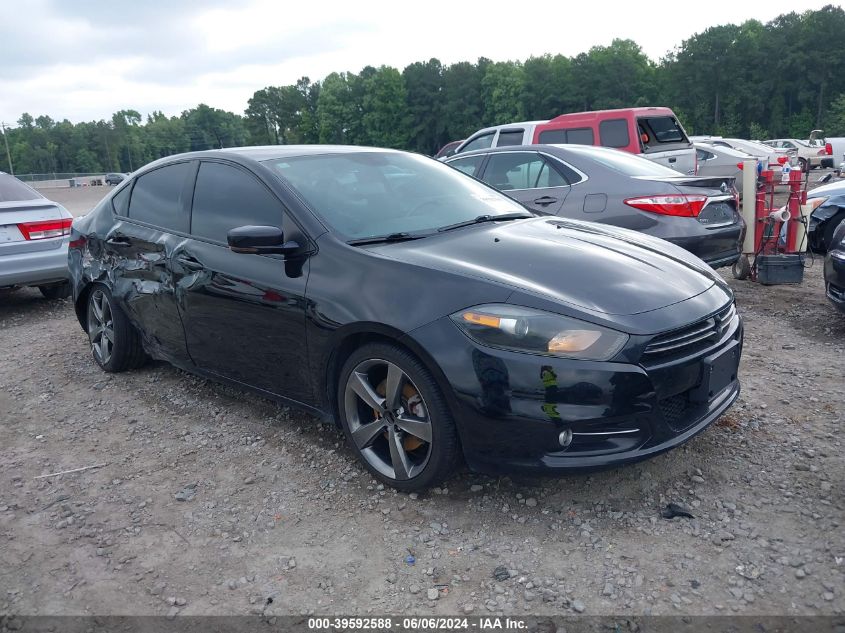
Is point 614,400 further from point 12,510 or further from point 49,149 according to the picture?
point 49,149

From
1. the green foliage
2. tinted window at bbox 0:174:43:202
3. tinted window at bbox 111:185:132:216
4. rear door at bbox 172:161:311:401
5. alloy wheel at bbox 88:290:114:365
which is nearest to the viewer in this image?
rear door at bbox 172:161:311:401

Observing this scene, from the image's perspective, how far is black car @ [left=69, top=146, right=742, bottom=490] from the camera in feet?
8.97

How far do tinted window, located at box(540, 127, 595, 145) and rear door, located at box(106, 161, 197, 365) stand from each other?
8.85 metres

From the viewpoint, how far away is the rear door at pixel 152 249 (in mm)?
4262

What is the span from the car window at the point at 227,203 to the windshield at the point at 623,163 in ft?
11.8

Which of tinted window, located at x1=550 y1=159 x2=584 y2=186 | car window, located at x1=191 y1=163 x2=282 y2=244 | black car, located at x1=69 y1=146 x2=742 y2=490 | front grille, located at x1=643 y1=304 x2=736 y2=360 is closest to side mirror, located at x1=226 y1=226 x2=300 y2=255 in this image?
black car, located at x1=69 y1=146 x2=742 y2=490

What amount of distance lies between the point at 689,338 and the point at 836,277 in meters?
2.97

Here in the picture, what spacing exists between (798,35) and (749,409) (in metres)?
72.7

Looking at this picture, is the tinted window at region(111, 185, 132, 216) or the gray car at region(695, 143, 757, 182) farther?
the gray car at region(695, 143, 757, 182)

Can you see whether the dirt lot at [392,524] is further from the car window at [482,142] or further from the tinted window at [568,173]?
the car window at [482,142]

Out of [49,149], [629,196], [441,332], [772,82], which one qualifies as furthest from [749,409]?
[49,149]

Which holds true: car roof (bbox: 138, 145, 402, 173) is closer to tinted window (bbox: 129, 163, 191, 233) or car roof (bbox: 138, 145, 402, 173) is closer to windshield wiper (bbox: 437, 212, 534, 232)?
tinted window (bbox: 129, 163, 191, 233)

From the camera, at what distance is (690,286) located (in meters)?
3.18

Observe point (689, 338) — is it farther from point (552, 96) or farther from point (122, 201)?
point (552, 96)
